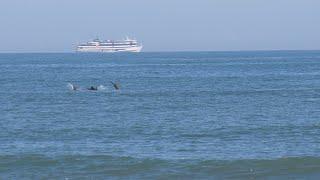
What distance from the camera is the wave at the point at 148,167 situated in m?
24.5

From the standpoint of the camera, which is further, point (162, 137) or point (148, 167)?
point (162, 137)

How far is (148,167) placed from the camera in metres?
25.9

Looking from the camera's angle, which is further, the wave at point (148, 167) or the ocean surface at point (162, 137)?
the ocean surface at point (162, 137)

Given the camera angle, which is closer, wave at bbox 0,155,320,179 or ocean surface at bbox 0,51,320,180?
wave at bbox 0,155,320,179

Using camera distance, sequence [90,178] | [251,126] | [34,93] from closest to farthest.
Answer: [90,178] < [251,126] < [34,93]

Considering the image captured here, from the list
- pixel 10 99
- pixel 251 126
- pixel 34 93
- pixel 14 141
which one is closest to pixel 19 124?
pixel 14 141

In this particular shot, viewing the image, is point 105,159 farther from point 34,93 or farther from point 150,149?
point 34,93

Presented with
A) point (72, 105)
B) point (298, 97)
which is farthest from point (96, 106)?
point (298, 97)

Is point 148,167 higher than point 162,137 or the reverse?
higher

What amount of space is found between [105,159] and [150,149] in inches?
109

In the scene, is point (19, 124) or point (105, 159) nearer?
point (105, 159)

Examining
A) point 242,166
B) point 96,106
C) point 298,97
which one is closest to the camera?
point 242,166

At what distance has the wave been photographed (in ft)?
80.2

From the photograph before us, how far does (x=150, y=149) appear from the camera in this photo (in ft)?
97.1
